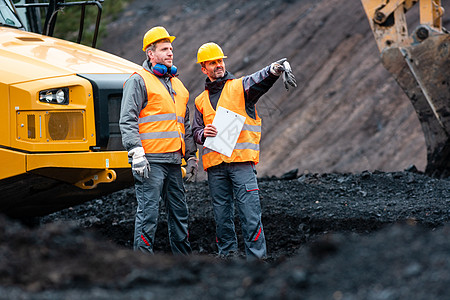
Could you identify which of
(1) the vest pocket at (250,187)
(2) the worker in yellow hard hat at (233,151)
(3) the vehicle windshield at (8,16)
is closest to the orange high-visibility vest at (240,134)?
(2) the worker in yellow hard hat at (233,151)

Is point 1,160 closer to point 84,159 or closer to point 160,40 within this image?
point 84,159

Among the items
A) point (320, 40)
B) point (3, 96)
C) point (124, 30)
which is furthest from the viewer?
point (124, 30)

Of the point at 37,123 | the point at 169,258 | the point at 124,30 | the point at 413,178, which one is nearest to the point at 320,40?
the point at 124,30

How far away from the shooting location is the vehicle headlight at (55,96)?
19.8 feet

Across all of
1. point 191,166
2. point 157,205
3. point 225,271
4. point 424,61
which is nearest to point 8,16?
point 191,166

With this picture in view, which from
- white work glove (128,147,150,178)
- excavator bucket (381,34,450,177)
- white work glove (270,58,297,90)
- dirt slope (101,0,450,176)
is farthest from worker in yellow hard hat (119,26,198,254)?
dirt slope (101,0,450,176)

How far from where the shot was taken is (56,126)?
6.14 m

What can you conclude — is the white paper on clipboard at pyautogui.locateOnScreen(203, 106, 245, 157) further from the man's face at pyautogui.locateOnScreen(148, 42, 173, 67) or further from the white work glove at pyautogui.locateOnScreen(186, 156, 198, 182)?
the man's face at pyautogui.locateOnScreen(148, 42, 173, 67)

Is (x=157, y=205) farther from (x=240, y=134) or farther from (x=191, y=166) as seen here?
(x=240, y=134)

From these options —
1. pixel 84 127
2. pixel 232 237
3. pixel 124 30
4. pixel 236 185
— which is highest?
pixel 124 30

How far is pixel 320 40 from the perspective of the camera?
20734 mm

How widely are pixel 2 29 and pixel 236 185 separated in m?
3.15

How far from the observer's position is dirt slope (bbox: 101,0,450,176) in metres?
16.2

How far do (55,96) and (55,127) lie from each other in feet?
0.90
